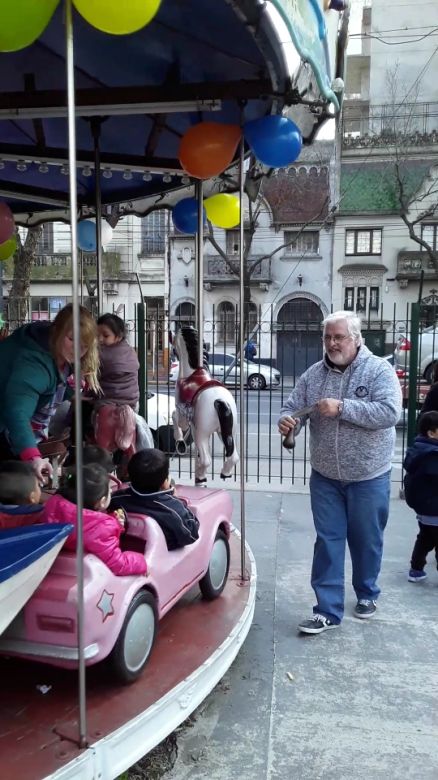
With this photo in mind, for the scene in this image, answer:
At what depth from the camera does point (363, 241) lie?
3056cm

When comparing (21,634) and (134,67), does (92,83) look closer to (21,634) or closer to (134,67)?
(134,67)

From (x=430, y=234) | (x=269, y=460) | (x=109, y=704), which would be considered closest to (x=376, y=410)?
(x=109, y=704)

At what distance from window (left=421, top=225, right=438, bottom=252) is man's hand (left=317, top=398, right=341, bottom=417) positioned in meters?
27.9

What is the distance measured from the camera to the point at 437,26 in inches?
1227

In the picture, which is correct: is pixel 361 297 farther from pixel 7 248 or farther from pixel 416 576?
pixel 416 576

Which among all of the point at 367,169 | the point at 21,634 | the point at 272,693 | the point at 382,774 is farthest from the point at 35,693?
the point at 367,169

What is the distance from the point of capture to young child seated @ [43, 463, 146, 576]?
2.45 metres

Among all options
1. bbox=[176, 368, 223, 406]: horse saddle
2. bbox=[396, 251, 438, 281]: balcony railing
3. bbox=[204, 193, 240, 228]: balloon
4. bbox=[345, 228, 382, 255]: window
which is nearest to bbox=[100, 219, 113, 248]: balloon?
bbox=[204, 193, 240, 228]: balloon

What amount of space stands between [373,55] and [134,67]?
33897mm

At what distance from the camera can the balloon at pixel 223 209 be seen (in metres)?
5.29

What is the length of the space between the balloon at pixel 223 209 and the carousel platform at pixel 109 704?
3.34 metres

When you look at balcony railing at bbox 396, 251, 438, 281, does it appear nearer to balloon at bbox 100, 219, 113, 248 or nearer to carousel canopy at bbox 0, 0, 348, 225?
balloon at bbox 100, 219, 113, 248

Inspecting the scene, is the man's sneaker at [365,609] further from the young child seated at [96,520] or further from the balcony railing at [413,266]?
the balcony railing at [413,266]

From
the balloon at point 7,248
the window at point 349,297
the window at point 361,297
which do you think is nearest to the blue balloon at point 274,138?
the balloon at point 7,248
